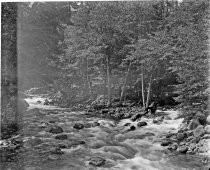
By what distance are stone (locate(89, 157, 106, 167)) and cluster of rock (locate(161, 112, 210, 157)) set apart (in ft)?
5.49

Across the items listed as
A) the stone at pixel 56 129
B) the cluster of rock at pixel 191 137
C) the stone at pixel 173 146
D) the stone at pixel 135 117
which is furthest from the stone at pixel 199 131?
the stone at pixel 56 129

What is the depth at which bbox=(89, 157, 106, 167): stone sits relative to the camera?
6.05m

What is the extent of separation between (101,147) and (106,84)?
5.44 ft

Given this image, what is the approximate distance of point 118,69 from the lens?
282 inches

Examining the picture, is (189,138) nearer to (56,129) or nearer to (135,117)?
(135,117)

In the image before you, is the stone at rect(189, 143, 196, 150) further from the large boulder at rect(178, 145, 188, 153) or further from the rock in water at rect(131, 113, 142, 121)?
the rock in water at rect(131, 113, 142, 121)

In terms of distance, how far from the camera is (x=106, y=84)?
24.2 feet

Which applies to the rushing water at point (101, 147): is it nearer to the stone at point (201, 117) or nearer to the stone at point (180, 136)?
the stone at point (180, 136)

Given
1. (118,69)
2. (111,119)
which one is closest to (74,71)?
(118,69)

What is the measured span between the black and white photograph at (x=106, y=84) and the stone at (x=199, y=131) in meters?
0.03

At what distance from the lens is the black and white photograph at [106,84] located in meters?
6.30

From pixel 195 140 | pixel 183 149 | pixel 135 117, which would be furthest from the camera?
pixel 135 117

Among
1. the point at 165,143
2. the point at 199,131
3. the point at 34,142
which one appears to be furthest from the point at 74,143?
the point at 199,131

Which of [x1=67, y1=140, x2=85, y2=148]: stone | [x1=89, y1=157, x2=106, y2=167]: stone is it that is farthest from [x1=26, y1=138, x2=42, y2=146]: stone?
[x1=89, y1=157, x2=106, y2=167]: stone
